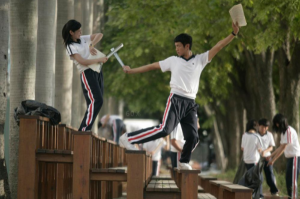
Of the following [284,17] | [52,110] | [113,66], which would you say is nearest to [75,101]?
[284,17]

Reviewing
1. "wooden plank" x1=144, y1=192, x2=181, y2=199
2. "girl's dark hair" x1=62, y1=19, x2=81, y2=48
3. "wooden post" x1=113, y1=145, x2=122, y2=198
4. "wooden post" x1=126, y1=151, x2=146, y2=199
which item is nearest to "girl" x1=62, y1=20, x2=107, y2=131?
"girl's dark hair" x1=62, y1=19, x2=81, y2=48

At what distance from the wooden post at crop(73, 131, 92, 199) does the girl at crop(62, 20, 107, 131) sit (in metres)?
0.71

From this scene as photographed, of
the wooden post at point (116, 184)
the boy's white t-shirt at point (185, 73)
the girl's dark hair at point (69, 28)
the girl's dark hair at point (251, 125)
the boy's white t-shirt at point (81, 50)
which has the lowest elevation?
the wooden post at point (116, 184)

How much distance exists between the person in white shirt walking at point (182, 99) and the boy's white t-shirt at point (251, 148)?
548 centimetres

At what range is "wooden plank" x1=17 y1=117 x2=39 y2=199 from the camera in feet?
29.4

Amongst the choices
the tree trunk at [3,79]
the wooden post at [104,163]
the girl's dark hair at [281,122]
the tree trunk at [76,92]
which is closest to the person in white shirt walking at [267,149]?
the girl's dark hair at [281,122]

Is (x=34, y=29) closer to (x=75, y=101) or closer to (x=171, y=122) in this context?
(x=171, y=122)

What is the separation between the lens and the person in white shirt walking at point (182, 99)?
957cm

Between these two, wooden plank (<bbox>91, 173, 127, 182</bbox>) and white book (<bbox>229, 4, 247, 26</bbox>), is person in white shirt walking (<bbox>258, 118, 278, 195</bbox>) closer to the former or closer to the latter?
white book (<bbox>229, 4, 247, 26</bbox>)

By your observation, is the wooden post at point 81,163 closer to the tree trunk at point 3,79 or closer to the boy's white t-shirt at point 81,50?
the tree trunk at point 3,79

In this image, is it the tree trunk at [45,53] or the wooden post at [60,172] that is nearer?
the wooden post at [60,172]

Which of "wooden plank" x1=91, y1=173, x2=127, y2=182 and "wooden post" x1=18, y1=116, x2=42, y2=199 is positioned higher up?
"wooden post" x1=18, y1=116, x2=42, y2=199

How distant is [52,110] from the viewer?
9984 millimetres

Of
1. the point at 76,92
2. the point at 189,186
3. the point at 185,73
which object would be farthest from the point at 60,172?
the point at 76,92
